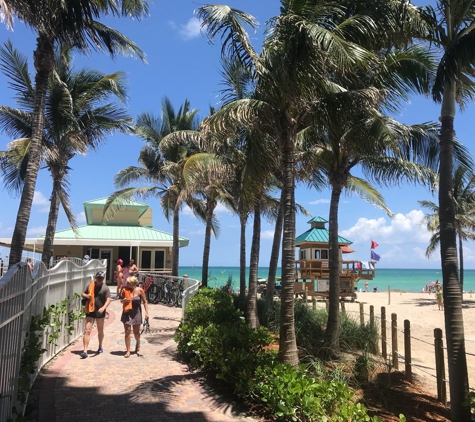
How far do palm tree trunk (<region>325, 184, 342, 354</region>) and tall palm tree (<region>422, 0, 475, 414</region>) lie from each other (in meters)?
3.31

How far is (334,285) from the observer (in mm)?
10172

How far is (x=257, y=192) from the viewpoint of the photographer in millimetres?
10273

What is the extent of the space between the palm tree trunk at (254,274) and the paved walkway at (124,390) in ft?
9.68

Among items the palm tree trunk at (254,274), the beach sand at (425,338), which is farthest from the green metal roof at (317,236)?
the palm tree trunk at (254,274)

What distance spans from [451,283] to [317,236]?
65.9 feet

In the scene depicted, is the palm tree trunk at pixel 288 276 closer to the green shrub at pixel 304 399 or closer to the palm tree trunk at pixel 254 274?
the green shrub at pixel 304 399

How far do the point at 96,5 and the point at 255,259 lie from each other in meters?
7.85

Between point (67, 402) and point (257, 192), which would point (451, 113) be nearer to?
point (257, 192)

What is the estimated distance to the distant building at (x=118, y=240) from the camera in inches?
942

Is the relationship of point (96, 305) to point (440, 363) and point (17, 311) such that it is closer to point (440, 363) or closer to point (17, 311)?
Result: point (17, 311)

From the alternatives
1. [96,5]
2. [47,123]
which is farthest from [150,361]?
[47,123]

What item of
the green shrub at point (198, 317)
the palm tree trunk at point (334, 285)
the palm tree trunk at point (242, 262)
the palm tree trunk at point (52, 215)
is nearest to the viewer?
the green shrub at point (198, 317)

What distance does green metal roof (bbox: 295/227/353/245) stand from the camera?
85.8ft

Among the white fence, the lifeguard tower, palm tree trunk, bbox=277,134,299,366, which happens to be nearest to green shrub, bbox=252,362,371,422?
palm tree trunk, bbox=277,134,299,366
